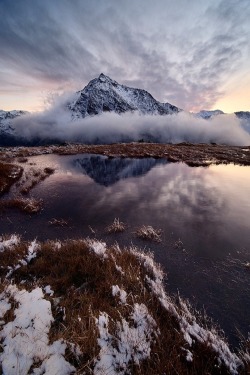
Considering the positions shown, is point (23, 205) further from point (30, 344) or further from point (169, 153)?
point (169, 153)

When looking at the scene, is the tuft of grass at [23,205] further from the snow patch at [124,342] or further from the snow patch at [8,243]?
the snow patch at [124,342]

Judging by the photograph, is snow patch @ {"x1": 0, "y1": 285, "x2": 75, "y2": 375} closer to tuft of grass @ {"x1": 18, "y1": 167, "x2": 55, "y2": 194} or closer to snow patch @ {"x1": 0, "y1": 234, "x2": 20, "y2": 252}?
snow patch @ {"x1": 0, "y1": 234, "x2": 20, "y2": 252}

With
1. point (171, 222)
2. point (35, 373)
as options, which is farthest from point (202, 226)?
point (35, 373)

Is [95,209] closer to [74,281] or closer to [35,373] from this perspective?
[74,281]

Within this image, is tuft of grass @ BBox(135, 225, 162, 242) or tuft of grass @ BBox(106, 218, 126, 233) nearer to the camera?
tuft of grass @ BBox(135, 225, 162, 242)

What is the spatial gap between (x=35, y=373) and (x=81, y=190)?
1873 centimetres

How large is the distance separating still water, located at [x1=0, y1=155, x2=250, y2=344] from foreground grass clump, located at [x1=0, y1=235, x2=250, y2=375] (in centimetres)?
141

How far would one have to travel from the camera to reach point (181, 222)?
14.4 m

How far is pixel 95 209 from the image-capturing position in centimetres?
1664

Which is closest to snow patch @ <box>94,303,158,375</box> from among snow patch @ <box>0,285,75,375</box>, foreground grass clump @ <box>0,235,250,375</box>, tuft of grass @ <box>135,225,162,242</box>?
foreground grass clump @ <box>0,235,250,375</box>

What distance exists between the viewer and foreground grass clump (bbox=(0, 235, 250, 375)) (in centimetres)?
439

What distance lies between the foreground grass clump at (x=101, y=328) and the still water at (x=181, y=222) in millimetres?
1405

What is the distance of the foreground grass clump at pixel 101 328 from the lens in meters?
4.39

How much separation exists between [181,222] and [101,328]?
10.2m
